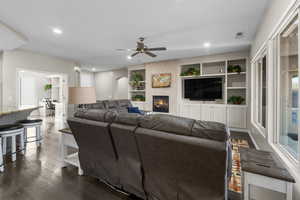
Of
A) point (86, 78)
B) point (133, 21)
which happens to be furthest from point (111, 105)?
point (86, 78)

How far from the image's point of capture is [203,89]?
571cm

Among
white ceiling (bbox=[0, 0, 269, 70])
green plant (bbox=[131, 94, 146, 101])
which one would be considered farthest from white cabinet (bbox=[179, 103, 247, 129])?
green plant (bbox=[131, 94, 146, 101])

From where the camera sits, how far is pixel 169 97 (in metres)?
6.36

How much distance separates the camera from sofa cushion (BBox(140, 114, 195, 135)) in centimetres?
137

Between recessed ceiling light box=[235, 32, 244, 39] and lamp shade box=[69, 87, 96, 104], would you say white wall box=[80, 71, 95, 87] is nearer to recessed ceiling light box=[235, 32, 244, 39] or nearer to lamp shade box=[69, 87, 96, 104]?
lamp shade box=[69, 87, 96, 104]

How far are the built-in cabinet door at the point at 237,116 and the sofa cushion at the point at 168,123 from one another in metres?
4.40

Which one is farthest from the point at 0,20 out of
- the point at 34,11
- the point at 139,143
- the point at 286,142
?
the point at 286,142

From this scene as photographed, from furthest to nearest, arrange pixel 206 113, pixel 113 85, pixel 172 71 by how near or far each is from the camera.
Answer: pixel 113 85
pixel 172 71
pixel 206 113

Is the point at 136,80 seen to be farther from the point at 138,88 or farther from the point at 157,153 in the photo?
the point at 157,153

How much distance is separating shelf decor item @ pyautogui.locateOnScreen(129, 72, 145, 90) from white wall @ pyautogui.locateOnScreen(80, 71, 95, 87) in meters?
3.39

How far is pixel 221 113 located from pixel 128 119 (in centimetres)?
451

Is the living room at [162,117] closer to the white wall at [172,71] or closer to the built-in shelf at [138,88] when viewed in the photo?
the white wall at [172,71]

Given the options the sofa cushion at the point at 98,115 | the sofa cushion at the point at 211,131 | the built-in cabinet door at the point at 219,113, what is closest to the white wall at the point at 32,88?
the sofa cushion at the point at 98,115

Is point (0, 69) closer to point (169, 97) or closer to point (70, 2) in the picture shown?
point (70, 2)
